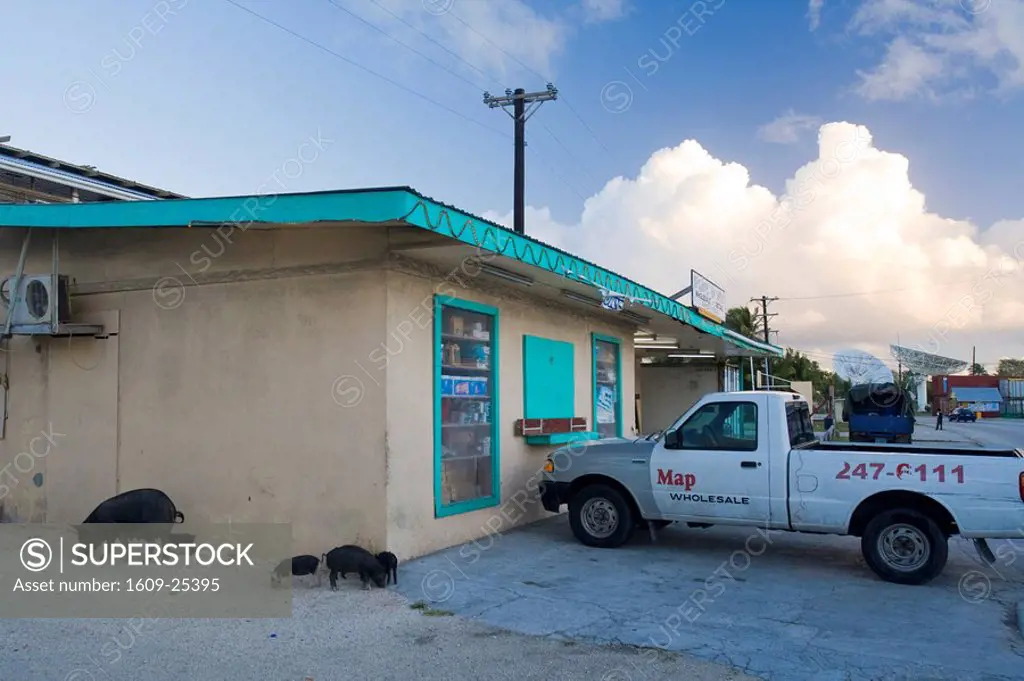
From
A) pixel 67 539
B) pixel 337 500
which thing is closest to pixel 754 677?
pixel 337 500

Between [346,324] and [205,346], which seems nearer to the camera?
[346,324]

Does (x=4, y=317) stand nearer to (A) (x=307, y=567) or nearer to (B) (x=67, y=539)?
(B) (x=67, y=539)

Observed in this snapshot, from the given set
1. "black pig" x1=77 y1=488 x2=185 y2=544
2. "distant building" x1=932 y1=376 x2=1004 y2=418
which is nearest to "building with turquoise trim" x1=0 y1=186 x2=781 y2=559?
"black pig" x1=77 y1=488 x2=185 y2=544

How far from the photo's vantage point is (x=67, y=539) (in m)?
9.07

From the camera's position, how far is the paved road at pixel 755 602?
218 inches

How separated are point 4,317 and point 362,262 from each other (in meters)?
5.55

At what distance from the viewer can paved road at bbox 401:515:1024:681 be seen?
5531 millimetres

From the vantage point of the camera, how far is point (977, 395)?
7356cm

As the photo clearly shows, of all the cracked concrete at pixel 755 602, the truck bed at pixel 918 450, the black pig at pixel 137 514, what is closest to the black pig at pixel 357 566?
the cracked concrete at pixel 755 602

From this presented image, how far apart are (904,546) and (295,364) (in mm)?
6395

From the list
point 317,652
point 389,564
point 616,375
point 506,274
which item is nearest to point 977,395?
point 616,375

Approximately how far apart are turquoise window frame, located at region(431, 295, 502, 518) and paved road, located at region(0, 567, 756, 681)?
7.62 ft

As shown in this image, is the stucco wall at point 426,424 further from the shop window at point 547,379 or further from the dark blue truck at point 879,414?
the dark blue truck at point 879,414

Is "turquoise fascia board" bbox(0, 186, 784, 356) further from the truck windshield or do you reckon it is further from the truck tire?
the truck windshield
